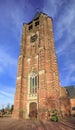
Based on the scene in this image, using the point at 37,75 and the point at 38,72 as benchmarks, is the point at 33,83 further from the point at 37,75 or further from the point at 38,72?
the point at 38,72

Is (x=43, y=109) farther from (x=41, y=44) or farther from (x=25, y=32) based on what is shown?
(x=25, y=32)

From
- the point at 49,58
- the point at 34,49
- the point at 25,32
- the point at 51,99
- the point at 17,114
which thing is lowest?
the point at 17,114

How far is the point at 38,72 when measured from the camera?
72.4 feet

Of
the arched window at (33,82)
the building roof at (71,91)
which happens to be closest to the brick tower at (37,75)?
the arched window at (33,82)

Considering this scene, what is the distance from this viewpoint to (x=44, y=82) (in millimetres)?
19656

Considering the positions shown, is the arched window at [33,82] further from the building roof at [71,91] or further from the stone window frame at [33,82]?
the building roof at [71,91]

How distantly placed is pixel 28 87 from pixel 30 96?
1817 millimetres

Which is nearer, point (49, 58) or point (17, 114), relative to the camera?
point (17, 114)

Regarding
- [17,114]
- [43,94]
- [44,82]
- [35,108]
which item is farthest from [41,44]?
[17,114]

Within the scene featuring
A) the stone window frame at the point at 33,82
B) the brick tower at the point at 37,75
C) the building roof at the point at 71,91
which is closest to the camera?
the brick tower at the point at 37,75

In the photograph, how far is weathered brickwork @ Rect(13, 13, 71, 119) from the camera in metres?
19.2

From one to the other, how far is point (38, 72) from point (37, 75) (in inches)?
25.6

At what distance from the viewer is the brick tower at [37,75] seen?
19172mm

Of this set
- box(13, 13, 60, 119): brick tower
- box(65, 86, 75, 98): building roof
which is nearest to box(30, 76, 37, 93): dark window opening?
box(13, 13, 60, 119): brick tower
